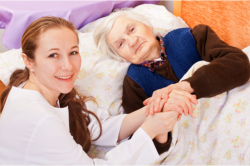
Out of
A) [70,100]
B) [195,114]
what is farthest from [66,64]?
[195,114]

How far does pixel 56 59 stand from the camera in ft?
3.00

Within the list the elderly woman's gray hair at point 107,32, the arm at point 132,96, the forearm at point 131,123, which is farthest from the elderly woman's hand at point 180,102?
the elderly woman's gray hair at point 107,32

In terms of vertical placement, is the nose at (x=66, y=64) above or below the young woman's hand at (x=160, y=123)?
above

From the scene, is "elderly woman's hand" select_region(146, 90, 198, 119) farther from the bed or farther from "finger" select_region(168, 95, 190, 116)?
the bed

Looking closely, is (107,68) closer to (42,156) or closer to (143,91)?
(143,91)

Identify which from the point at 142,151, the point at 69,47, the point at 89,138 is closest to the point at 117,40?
the point at 69,47

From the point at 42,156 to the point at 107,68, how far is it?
2.27 feet

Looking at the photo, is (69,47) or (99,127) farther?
(99,127)

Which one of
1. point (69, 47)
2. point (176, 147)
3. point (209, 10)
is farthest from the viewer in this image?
point (209, 10)

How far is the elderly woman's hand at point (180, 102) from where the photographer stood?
37.7 inches

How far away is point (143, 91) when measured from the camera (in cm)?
129

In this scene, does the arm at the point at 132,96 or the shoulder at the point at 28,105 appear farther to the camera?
the arm at the point at 132,96

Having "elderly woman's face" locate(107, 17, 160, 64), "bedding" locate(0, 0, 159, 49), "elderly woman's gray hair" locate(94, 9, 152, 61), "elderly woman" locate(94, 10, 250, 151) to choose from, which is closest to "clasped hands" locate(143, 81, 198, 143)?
"elderly woman" locate(94, 10, 250, 151)

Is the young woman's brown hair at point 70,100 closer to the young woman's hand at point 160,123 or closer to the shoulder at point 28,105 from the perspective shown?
the shoulder at point 28,105
